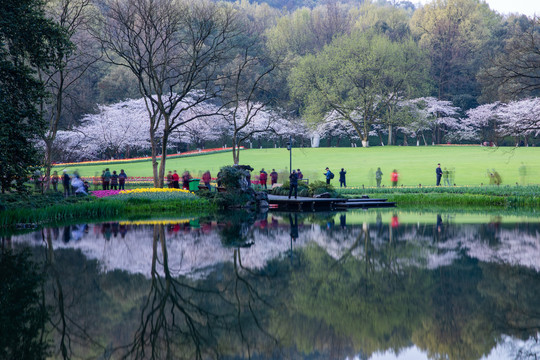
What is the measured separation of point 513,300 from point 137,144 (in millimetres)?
61185

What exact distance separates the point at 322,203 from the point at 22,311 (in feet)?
74.6

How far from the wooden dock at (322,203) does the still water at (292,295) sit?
1215 cm

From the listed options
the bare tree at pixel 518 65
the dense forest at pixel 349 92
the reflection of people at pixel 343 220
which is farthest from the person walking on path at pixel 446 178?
the dense forest at pixel 349 92

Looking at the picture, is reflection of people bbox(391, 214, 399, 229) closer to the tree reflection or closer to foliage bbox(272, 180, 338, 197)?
foliage bbox(272, 180, 338, 197)

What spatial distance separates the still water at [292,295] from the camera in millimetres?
6918

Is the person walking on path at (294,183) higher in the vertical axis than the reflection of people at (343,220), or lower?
higher

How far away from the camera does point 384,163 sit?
5050 centimetres

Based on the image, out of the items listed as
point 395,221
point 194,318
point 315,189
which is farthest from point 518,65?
point 194,318

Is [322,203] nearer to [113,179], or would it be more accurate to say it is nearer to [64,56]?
[113,179]

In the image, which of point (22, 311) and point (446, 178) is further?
point (446, 178)

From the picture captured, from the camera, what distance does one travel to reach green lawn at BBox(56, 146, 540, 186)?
1695 inches

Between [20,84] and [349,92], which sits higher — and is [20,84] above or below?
below

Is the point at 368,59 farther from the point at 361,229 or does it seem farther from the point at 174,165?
the point at 361,229

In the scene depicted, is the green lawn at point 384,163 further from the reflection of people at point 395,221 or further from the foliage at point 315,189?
the reflection of people at point 395,221
